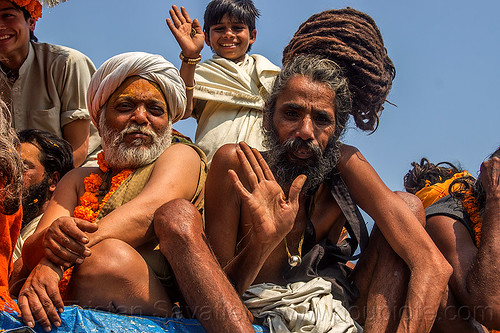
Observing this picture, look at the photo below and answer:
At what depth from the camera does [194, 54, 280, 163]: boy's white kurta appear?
5.28 metres

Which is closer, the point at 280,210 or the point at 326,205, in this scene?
the point at 280,210

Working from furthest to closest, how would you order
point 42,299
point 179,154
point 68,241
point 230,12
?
1. point 230,12
2. point 179,154
3. point 68,241
4. point 42,299

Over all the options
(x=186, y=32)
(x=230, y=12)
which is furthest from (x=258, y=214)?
(x=230, y=12)

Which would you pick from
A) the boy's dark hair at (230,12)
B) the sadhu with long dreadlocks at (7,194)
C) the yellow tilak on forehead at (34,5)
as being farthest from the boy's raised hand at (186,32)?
the sadhu with long dreadlocks at (7,194)

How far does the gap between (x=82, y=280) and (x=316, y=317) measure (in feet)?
4.06

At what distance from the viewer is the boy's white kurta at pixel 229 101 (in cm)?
528

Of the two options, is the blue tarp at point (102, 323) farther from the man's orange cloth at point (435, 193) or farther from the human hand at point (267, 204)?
the man's orange cloth at point (435, 193)

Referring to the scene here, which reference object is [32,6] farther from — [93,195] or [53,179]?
[93,195]

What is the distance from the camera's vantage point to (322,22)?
467cm

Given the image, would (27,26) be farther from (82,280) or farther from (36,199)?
(82,280)

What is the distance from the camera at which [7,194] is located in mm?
3109

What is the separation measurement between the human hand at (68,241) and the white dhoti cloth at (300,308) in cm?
98

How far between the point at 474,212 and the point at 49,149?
10.1 feet

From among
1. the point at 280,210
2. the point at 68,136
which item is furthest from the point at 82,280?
the point at 68,136
